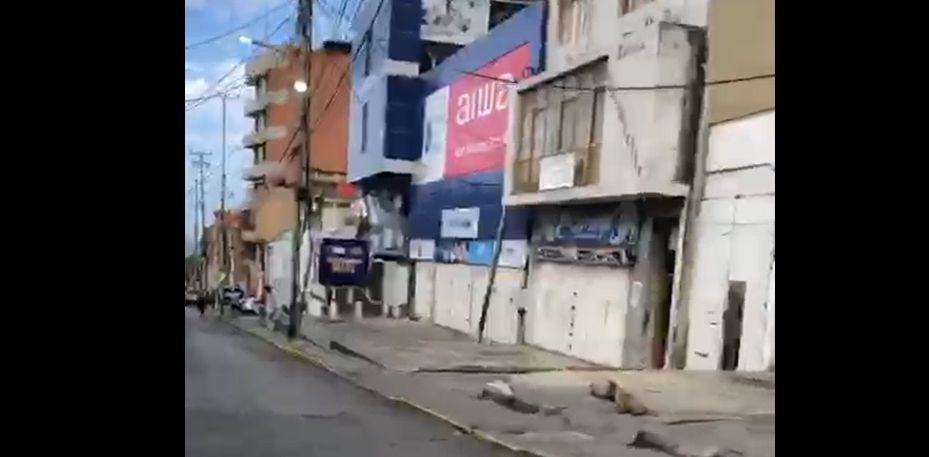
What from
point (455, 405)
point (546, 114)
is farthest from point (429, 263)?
point (455, 405)

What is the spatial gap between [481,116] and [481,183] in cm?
73

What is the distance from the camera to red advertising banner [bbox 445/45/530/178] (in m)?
11.8

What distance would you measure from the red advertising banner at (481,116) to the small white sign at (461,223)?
446mm

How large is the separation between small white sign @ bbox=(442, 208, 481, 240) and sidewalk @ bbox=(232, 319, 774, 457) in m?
1.92

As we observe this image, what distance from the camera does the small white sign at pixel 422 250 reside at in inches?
575

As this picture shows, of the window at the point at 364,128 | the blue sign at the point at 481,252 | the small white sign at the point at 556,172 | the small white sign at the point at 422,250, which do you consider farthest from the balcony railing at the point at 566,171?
the window at the point at 364,128

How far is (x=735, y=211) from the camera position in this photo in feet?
23.9

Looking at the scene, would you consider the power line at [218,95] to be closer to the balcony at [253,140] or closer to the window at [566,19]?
the balcony at [253,140]

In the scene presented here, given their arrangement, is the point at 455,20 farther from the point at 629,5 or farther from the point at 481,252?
the point at 629,5

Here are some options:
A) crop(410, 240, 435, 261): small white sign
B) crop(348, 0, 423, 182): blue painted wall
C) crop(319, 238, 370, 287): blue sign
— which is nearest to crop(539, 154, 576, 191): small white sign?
crop(410, 240, 435, 261): small white sign

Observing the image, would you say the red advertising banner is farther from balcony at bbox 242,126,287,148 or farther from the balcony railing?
balcony at bbox 242,126,287,148

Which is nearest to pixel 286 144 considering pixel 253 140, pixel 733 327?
pixel 253 140
